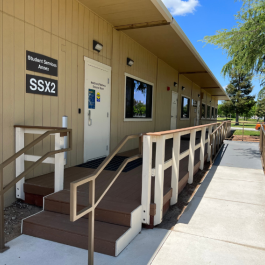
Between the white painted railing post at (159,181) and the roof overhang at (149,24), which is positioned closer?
the white painted railing post at (159,181)

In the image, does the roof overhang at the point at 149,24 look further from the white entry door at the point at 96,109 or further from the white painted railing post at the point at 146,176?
the white painted railing post at the point at 146,176

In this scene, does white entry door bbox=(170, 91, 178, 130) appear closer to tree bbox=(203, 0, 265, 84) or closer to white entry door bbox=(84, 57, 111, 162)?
tree bbox=(203, 0, 265, 84)

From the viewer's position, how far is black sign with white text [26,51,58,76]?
3.34m

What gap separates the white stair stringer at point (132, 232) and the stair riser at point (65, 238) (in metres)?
0.06

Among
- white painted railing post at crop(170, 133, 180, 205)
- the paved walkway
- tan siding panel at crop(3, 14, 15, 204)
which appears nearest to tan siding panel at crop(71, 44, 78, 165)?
tan siding panel at crop(3, 14, 15, 204)

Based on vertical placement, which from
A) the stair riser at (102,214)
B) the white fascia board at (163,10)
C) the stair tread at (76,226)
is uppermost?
the white fascia board at (163,10)

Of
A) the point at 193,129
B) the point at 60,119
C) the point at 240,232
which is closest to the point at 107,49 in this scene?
the point at 60,119

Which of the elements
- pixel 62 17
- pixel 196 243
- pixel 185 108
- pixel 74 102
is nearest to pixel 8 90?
pixel 74 102

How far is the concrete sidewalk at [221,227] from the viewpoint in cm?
219

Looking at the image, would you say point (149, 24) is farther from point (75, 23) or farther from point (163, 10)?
point (75, 23)

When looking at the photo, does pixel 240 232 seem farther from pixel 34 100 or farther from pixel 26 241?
pixel 34 100

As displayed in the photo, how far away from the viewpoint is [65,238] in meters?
2.34

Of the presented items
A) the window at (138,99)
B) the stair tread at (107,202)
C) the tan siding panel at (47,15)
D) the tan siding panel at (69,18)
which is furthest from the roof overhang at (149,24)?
the stair tread at (107,202)

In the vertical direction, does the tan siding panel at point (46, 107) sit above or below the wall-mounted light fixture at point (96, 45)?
below
